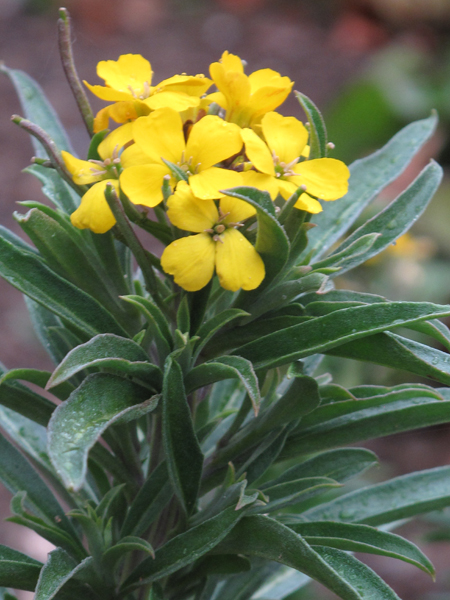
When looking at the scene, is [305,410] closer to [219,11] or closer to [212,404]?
[212,404]

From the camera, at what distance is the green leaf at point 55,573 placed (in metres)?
0.65

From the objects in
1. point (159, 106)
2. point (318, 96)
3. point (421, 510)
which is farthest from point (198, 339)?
point (318, 96)

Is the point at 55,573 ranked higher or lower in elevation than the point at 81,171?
lower

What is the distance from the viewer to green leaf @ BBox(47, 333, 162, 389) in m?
0.58

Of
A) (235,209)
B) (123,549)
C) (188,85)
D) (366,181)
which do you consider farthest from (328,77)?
(123,549)

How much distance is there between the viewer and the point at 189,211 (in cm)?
61

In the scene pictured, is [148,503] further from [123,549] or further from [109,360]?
[109,360]

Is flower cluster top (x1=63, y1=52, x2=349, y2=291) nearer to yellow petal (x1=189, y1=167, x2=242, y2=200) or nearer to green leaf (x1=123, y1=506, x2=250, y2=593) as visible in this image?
yellow petal (x1=189, y1=167, x2=242, y2=200)

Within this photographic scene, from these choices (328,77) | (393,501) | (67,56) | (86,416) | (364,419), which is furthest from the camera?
(328,77)

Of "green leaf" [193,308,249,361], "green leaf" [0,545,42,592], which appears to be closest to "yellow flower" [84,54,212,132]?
"green leaf" [193,308,249,361]

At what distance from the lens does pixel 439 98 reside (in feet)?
12.6

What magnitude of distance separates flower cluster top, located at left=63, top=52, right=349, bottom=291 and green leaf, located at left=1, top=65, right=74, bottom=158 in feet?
0.98

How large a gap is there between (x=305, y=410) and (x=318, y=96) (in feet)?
12.9

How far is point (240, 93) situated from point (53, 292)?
308 millimetres
